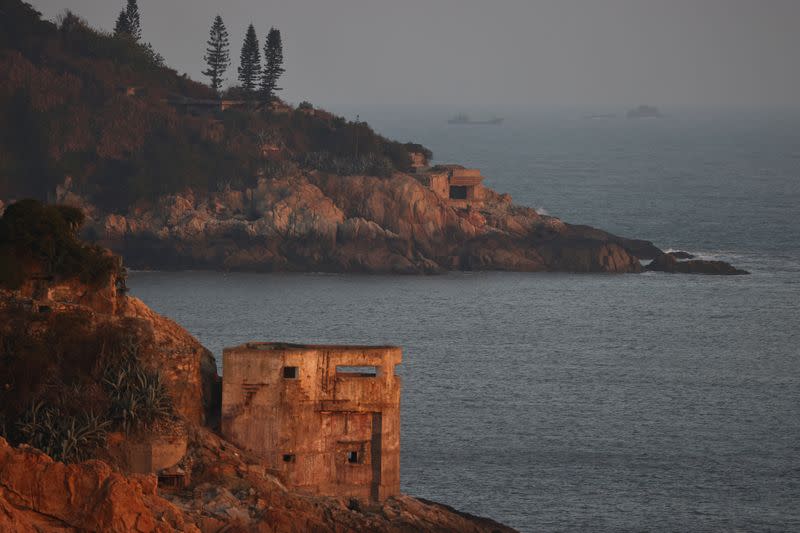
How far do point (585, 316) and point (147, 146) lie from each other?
3786 centimetres

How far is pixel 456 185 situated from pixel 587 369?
137 feet

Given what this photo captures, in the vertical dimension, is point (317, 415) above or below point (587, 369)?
above

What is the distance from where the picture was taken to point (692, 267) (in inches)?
4094

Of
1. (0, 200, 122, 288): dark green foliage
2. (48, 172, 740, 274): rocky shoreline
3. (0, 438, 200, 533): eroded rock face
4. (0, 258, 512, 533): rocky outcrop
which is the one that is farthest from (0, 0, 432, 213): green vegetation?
(0, 438, 200, 533): eroded rock face

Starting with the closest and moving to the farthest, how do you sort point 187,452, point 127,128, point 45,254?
point 187,452 → point 45,254 → point 127,128

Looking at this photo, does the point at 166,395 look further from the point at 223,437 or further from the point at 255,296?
the point at 255,296

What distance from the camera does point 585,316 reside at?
87250 mm

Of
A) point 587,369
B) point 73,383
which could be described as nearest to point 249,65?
point 587,369

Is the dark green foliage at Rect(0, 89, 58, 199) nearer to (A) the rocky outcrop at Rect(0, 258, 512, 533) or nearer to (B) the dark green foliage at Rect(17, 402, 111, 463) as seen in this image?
(A) the rocky outcrop at Rect(0, 258, 512, 533)

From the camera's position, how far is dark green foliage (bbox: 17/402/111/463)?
117ft

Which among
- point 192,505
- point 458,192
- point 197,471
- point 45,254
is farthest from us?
point 458,192

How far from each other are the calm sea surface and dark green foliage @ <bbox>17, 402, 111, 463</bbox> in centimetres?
1320

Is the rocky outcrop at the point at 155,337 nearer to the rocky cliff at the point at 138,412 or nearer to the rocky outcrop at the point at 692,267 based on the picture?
the rocky cliff at the point at 138,412

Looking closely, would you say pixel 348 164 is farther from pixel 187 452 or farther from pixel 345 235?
pixel 187 452
